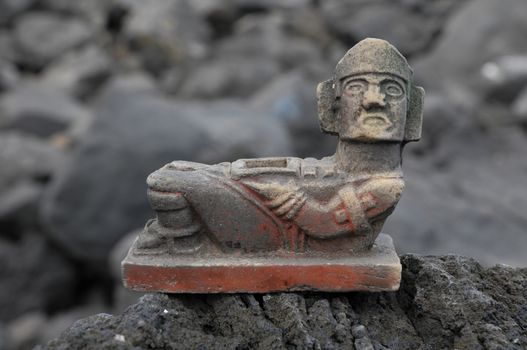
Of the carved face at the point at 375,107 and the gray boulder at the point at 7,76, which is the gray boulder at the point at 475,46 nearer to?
→ the gray boulder at the point at 7,76

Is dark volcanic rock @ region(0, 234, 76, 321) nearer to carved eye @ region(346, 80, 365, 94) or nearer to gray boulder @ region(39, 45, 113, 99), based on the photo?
gray boulder @ region(39, 45, 113, 99)

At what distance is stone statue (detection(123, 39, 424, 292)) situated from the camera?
11.6ft

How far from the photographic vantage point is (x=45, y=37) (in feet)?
46.8

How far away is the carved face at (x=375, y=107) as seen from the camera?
3516 millimetres

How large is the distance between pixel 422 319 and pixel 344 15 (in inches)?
449

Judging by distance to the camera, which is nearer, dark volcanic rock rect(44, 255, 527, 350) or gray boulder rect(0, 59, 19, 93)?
dark volcanic rock rect(44, 255, 527, 350)

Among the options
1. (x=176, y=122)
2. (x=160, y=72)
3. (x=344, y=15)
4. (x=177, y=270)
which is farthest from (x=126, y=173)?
(x=344, y=15)

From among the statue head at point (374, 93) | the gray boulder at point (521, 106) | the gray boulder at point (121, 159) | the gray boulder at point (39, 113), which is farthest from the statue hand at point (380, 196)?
the gray boulder at point (39, 113)

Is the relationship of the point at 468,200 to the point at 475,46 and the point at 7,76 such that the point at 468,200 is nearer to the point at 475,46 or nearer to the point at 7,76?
the point at 475,46

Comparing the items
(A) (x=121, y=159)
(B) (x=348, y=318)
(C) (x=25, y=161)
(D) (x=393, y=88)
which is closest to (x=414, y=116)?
(D) (x=393, y=88)

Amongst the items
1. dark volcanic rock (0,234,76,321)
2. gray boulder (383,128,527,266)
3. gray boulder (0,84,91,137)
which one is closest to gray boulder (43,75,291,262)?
dark volcanic rock (0,234,76,321)

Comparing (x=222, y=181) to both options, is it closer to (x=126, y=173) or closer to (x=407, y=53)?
(x=126, y=173)

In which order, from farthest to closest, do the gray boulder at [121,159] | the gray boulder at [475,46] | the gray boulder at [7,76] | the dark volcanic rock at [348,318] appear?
the gray boulder at [7,76] → the gray boulder at [475,46] → the gray boulder at [121,159] → the dark volcanic rock at [348,318]

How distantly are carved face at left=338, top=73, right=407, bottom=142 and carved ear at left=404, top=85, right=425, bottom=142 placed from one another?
0.09 meters
